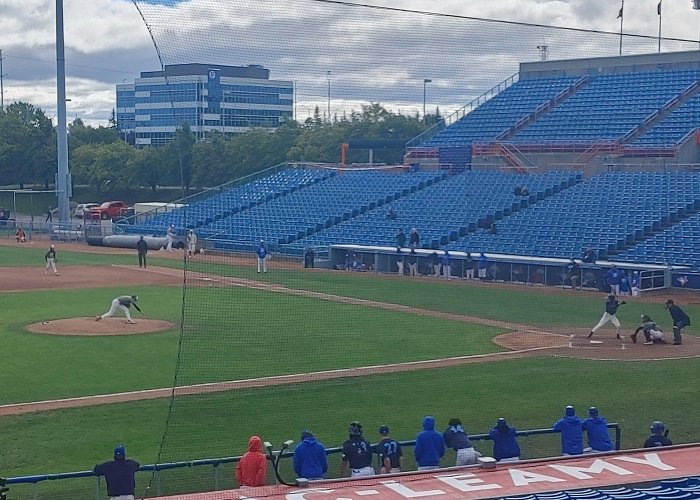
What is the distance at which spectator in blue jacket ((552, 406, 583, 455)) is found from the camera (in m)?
11.6

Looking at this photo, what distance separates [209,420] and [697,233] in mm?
19751

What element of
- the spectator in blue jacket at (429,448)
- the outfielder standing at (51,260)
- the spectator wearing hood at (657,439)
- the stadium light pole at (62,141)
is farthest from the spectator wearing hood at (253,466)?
the stadium light pole at (62,141)

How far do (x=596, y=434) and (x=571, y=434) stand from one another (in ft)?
1.41

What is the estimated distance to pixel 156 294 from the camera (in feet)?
94.3

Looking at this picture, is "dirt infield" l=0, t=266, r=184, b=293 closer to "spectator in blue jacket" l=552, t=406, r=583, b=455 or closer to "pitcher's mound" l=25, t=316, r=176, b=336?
"pitcher's mound" l=25, t=316, r=176, b=336

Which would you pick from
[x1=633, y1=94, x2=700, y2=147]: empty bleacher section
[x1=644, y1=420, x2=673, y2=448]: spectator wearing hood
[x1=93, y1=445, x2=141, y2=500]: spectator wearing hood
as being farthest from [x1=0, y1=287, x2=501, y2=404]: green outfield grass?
[x1=633, y1=94, x2=700, y2=147]: empty bleacher section

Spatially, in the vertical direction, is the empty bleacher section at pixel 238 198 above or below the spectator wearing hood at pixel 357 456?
above

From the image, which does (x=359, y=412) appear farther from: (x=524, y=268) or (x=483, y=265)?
(x=483, y=265)

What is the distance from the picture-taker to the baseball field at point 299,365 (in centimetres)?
1388

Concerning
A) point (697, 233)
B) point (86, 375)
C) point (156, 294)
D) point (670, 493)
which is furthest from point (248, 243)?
point (670, 493)

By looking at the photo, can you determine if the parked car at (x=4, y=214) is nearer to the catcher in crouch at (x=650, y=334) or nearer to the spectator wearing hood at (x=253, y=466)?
the catcher in crouch at (x=650, y=334)

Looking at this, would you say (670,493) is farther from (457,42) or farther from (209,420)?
(457,42)

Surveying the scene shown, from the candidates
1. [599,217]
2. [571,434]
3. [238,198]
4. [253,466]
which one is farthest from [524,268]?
[253,466]

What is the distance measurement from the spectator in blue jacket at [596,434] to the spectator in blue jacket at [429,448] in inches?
75.1
